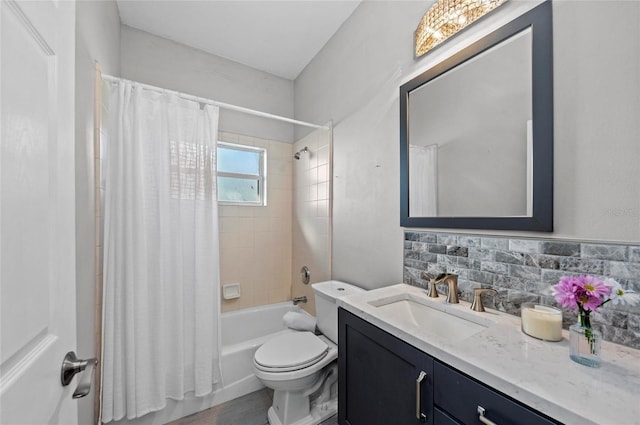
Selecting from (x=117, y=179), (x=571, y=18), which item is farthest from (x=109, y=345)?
(x=571, y=18)

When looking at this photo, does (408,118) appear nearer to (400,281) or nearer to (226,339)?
(400,281)

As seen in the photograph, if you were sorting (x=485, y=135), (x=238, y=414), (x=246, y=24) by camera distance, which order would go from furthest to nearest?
(x=246, y=24), (x=238, y=414), (x=485, y=135)

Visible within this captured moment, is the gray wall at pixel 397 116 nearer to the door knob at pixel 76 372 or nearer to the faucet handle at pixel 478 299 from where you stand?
the faucet handle at pixel 478 299

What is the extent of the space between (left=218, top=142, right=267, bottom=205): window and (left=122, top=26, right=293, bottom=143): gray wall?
18 centimetres

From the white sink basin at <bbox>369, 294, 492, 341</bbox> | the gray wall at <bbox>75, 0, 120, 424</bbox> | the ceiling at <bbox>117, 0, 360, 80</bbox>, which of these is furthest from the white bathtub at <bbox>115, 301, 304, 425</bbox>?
the ceiling at <bbox>117, 0, 360, 80</bbox>

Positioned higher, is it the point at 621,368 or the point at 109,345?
the point at 621,368

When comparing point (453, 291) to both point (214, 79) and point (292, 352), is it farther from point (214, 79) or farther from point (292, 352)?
point (214, 79)

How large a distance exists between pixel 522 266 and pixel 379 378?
0.68 m

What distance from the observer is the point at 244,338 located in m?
2.27

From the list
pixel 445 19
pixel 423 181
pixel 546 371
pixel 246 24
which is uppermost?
pixel 246 24

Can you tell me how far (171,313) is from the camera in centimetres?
158

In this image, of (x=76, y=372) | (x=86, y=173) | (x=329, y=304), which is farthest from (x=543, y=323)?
(x=86, y=173)

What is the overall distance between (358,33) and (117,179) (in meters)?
1.81

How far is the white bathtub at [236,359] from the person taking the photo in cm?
157
